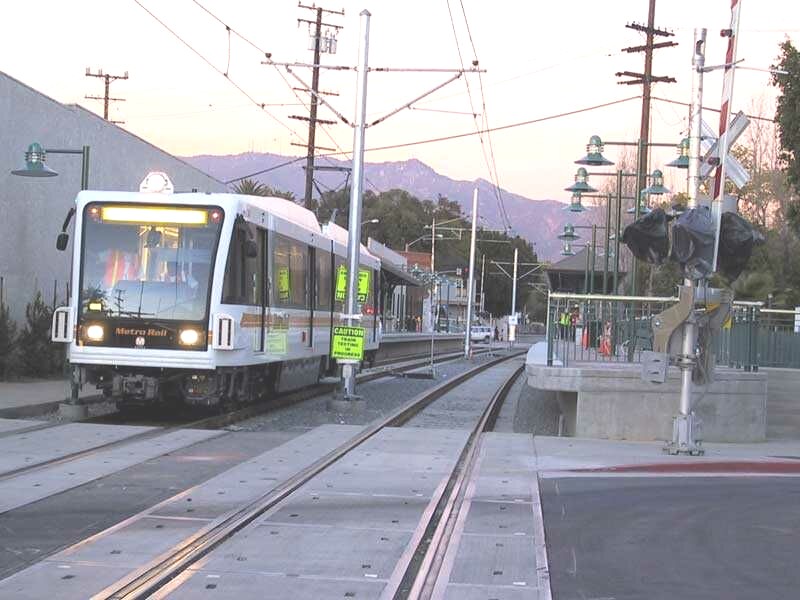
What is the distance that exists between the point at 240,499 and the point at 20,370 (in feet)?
43.9

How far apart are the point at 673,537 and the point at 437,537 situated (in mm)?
1950

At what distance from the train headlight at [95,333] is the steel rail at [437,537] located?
17.9ft

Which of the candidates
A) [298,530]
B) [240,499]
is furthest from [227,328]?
[298,530]

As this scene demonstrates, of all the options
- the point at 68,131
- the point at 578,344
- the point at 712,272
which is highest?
the point at 68,131

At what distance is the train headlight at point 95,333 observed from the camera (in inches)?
553

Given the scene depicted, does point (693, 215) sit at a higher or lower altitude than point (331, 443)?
higher

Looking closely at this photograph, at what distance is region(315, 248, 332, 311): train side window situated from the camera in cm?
1962

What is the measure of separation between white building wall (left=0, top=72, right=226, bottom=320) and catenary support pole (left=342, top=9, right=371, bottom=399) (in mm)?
8113

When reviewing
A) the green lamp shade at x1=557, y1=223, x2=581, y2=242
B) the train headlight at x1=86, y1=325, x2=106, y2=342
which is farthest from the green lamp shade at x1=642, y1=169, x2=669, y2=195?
the train headlight at x1=86, y1=325, x2=106, y2=342

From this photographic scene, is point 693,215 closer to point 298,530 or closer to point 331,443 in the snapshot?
point 331,443

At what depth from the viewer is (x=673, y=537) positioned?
7.93m

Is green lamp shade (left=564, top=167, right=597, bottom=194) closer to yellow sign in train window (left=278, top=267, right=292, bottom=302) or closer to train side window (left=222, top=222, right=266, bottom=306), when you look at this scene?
yellow sign in train window (left=278, top=267, right=292, bottom=302)

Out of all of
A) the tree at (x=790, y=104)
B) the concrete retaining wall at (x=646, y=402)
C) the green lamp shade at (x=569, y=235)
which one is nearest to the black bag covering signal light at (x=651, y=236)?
the concrete retaining wall at (x=646, y=402)

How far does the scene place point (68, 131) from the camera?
23.7 meters
